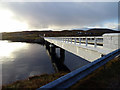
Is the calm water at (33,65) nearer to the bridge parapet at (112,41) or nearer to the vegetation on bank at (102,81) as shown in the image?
the bridge parapet at (112,41)

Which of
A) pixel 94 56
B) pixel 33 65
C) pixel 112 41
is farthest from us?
pixel 33 65

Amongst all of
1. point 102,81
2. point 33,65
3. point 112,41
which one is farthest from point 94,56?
point 33,65

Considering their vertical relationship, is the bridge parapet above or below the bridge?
above

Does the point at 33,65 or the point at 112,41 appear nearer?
the point at 112,41

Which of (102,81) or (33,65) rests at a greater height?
(102,81)

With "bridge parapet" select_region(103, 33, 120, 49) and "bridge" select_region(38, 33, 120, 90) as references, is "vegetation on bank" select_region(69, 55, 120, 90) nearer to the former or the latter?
"bridge" select_region(38, 33, 120, 90)

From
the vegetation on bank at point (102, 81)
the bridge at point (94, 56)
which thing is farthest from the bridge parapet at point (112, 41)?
the vegetation on bank at point (102, 81)

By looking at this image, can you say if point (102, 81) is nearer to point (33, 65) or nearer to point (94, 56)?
point (94, 56)

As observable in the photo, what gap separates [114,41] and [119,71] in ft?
8.38

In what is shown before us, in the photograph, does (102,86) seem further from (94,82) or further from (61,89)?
(61,89)

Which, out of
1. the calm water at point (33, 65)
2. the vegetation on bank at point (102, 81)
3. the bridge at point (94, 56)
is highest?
the bridge at point (94, 56)

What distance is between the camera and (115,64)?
477 centimetres

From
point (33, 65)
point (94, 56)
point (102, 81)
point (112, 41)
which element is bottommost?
point (33, 65)

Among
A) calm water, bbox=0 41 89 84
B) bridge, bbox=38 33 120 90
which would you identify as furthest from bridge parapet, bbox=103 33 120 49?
calm water, bbox=0 41 89 84
